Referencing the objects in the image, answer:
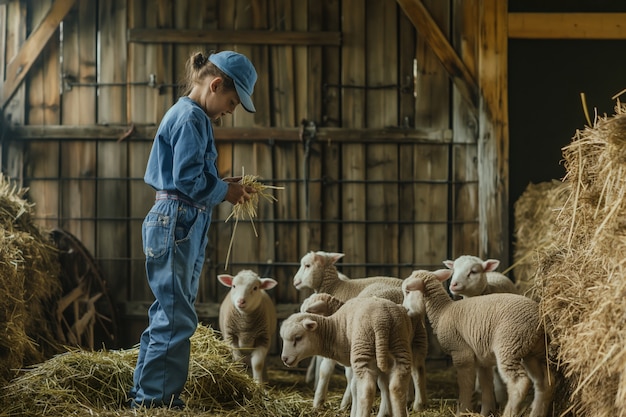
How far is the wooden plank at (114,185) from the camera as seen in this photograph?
8.56 metres

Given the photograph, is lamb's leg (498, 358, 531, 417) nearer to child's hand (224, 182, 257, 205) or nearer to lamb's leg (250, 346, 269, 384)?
child's hand (224, 182, 257, 205)

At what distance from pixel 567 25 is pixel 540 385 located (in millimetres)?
4749

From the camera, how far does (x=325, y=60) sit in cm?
861

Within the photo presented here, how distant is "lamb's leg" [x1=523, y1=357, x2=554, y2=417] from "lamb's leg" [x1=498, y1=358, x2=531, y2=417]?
12 cm

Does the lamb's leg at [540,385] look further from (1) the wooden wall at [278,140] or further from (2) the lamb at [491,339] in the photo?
(1) the wooden wall at [278,140]

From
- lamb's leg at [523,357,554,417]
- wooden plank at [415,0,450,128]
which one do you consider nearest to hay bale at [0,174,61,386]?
lamb's leg at [523,357,554,417]

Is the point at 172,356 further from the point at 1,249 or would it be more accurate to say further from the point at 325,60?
the point at 325,60

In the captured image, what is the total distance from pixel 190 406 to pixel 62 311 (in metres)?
3.33

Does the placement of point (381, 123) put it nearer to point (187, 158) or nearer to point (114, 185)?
point (114, 185)

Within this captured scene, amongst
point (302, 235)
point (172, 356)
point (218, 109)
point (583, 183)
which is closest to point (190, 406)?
point (172, 356)

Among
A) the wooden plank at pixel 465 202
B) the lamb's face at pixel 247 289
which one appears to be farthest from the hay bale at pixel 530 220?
the lamb's face at pixel 247 289

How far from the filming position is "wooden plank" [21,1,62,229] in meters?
8.55

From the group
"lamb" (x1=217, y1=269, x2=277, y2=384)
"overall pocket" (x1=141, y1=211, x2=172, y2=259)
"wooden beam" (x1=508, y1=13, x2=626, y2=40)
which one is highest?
"wooden beam" (x1=508, y1=13, x2=626, y2=40)

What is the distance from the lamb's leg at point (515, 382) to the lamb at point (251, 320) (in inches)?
96.8
